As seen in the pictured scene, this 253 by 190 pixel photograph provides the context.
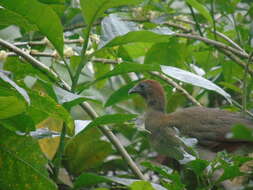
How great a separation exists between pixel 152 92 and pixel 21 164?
2426mm

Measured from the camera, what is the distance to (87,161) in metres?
2.77

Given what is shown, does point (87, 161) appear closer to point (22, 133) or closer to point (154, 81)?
point (22, 133)

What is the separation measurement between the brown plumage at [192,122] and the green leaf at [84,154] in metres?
1.12

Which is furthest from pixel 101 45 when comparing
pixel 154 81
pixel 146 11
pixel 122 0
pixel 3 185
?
pixel 154 81

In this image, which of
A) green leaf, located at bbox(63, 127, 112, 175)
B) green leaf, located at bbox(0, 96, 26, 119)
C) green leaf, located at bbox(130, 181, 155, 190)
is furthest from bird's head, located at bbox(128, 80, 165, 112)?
green leaf, located at bbox(130, 181, 155, 190)

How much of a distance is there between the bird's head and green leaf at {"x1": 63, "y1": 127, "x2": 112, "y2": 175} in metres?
1.44

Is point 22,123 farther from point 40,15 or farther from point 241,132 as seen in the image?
point 241,132

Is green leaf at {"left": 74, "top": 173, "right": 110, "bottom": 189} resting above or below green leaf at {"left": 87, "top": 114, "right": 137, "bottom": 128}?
below

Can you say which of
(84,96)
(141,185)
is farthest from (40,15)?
(141,185)

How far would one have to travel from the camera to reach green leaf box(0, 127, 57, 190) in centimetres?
196

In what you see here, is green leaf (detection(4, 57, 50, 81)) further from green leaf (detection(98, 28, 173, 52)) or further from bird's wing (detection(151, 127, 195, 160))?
bird's wing (detection(151, 127, 195, 160))

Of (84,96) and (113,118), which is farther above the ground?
(84,96)

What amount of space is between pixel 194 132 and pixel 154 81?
1.61 ft

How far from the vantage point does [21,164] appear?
2006 mm
